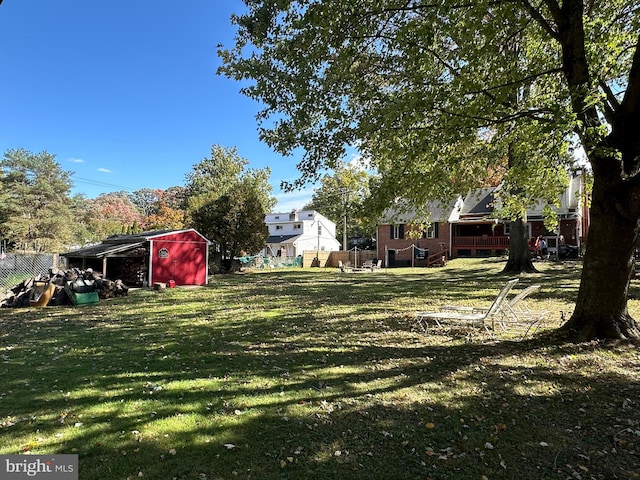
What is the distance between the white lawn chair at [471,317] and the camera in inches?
271

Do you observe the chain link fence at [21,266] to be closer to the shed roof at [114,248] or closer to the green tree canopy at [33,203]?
the shed roof at [114,248]

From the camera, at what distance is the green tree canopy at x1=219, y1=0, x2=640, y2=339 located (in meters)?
5.57

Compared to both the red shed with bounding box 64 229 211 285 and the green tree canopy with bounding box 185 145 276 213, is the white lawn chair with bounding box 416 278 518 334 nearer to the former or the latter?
the red shed with bounding box 64 229 211 285

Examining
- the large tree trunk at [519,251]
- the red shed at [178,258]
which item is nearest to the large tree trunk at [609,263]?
the large tree trunk at [519,251]

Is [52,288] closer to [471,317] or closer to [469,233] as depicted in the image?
[471,317]

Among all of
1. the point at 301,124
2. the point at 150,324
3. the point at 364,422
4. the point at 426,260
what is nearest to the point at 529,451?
the point at 364,422

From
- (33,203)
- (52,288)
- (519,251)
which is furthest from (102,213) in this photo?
(519,251)

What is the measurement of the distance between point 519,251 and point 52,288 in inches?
823

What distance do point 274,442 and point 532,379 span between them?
3.33 meters

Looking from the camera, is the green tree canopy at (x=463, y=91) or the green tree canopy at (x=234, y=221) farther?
the green tree canopy at (x=234, y=221)

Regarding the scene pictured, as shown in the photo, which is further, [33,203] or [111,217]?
[111,217]

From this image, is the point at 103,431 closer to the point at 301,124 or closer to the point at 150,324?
the point at 301,124

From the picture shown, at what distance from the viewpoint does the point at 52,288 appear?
44.7 ft

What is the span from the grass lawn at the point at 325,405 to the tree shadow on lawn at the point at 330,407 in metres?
0.02
